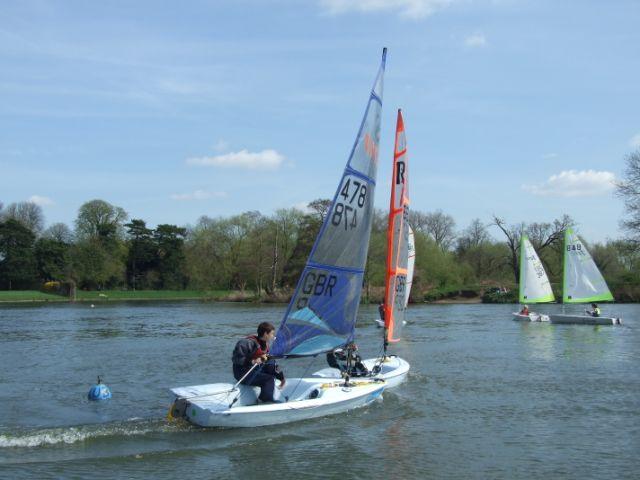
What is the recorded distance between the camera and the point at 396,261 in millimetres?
14703

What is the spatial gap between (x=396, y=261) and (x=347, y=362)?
8.83ft

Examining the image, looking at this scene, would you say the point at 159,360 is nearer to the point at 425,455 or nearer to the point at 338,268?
the point at 338,268

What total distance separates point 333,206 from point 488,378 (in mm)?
8082

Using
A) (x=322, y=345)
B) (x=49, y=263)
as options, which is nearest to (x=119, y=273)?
(x=49, y=263)

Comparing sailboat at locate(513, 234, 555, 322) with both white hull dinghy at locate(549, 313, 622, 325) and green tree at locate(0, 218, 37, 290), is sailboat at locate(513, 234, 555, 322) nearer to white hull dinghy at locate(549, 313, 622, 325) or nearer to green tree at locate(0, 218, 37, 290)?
white hull dinghy at locate(549, 313, 622, 325)

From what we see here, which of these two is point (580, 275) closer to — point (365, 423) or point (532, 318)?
point (532, 318)

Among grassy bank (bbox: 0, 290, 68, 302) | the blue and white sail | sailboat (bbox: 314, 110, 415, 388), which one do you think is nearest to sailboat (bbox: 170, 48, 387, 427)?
the blue and white sail

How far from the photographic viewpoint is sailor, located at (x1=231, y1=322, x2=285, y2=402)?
10977 millimetres

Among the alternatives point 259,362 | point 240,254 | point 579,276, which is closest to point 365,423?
point 259,362

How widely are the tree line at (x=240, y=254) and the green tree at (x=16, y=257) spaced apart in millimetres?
107

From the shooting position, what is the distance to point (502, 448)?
10.5m

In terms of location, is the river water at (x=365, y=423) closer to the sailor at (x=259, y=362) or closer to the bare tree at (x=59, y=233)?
the sailor at (x=259, y=362)

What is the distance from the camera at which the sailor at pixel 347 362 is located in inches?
517

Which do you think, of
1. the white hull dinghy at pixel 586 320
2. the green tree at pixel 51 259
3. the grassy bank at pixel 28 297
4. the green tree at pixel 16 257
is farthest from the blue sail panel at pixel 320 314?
the green tree at pixel 16 257
